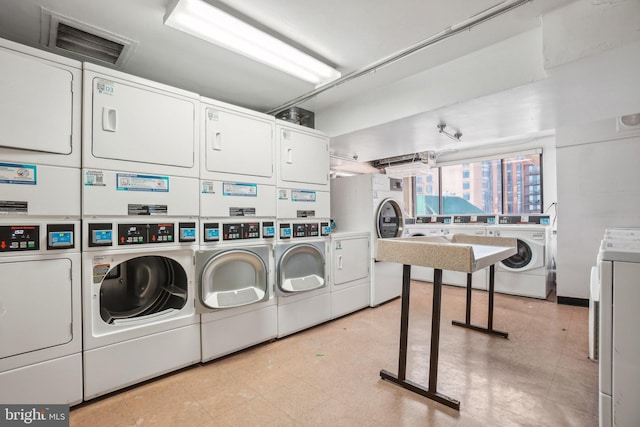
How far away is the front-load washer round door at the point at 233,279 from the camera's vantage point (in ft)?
7.57

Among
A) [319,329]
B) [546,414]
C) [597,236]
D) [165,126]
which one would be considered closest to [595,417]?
[546,414]

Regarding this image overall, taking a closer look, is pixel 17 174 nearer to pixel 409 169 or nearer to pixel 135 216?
pixel 135 216

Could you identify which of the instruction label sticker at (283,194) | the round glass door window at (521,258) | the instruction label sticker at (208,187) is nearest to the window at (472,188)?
the round glass door window at (521,258)

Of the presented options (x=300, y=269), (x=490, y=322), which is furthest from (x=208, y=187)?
(x=490, y=322)

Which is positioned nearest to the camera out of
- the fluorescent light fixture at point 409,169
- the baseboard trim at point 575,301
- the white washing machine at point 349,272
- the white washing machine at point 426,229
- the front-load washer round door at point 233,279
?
the front-load washer round door at point 233,279

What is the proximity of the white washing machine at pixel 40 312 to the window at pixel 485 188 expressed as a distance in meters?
5.55

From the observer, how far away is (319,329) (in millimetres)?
3104

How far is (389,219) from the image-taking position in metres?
4.09

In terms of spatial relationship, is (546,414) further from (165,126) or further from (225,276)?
(165,126)

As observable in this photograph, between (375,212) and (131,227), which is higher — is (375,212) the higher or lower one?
the higher one

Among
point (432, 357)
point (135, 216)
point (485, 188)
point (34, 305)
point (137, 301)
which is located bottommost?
point (432, 357)

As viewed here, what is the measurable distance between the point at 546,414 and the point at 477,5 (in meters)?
2.59

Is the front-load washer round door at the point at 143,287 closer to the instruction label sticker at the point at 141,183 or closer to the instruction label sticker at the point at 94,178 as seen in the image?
the instruction label sticker at the point at 141,183

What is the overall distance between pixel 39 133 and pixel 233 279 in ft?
5.21
